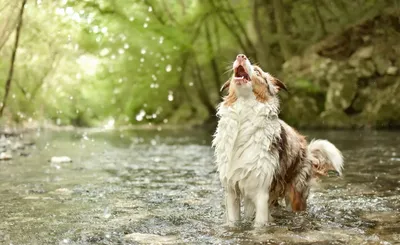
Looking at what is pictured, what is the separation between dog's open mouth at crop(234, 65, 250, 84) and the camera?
4.51 metres

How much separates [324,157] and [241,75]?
5.66 ft

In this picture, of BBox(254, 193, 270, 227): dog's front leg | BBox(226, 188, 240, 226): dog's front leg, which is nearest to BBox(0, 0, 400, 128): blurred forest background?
BBox(226, 188, 240, 226): dog's front leg

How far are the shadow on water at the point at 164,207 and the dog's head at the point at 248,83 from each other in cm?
112

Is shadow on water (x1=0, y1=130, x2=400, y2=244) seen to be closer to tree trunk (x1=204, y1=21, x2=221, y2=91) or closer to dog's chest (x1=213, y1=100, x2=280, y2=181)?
dog's chest (x1=213, y1=100, x2=280, y2=181)

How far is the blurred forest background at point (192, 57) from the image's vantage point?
1953 cm

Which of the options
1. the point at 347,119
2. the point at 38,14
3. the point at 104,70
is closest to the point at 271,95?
the point at 38,14

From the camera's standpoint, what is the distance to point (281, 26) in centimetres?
2373

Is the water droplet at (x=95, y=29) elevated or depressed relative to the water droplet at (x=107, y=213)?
elevated

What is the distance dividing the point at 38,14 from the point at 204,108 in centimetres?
1303

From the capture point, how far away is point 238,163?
4668 millimetres

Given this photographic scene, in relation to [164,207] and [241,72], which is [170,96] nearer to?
[164,207]

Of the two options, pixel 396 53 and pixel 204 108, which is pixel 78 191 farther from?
pixel 204 108

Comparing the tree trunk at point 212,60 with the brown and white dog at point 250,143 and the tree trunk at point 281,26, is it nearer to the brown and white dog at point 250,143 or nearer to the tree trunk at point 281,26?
the tree trunk at point 281,26

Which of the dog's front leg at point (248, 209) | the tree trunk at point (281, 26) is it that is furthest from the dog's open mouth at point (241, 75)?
the tree trunk at point (281, 26)
